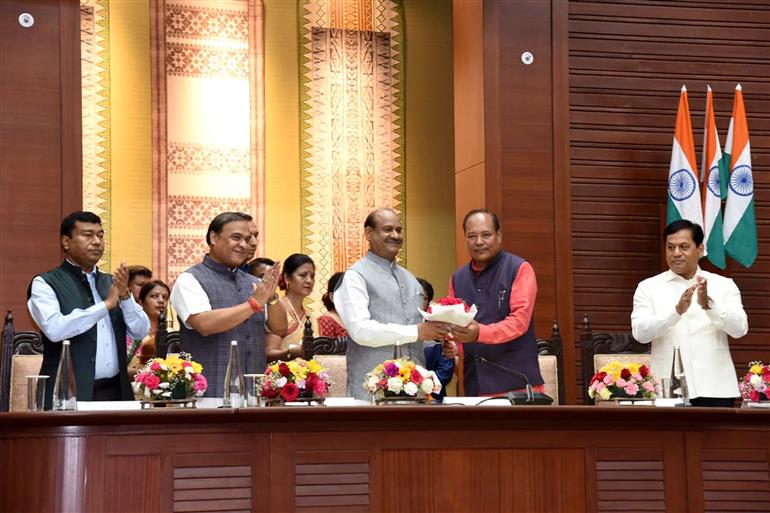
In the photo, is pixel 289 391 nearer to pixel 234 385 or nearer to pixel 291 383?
pixel 291 383

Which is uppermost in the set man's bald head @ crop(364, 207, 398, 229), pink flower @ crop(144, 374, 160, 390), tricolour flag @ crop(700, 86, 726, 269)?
tricolour flag @ crop(700, 86, 726, 269)

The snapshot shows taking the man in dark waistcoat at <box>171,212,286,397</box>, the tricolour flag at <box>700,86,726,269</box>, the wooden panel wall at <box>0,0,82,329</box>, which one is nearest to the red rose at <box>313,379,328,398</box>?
the man in dark waistcoat at <box>171,212,286,397</box>

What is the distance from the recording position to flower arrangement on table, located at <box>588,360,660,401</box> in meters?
3.94

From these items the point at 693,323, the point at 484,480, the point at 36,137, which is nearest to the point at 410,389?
the point at 484,480

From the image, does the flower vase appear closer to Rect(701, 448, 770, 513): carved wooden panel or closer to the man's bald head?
the man's bald head

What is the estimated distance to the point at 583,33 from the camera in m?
6.51

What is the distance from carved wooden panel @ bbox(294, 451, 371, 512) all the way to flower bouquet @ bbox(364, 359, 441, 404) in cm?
26

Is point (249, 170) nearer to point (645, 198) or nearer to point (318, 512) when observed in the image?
point (645, 198)

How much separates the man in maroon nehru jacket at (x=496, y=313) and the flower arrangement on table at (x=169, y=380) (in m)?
1.19

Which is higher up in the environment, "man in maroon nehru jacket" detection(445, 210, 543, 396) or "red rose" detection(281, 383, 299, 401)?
"man in maroon nehru jacket" detection(445, 210, 543, 396)

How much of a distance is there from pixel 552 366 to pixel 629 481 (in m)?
1.45

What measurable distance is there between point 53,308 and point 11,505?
44.4 inches

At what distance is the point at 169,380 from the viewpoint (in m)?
3.58

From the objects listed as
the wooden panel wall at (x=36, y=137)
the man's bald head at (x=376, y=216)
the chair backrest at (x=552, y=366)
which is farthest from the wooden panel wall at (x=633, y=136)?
the wooden panel wall at (x=36, y=137)
